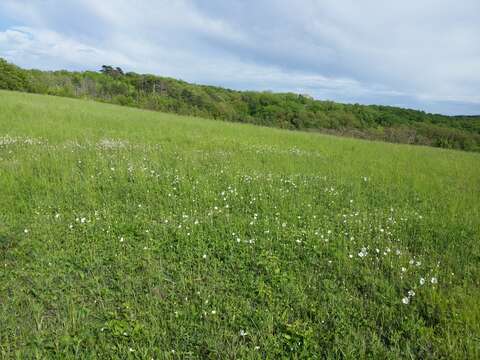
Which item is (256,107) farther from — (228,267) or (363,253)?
(228,267)

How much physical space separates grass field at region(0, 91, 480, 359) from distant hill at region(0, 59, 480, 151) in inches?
1455

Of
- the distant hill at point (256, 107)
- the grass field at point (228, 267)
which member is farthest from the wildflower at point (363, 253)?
the distant hill at point (256, 107)

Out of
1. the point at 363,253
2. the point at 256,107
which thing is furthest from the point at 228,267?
the point at 256,107

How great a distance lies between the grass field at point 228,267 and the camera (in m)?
2.68

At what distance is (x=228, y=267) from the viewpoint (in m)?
3.79

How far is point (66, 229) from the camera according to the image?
4.48m

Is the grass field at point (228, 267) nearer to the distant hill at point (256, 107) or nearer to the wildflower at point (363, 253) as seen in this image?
the wildflower at point (363, 253)

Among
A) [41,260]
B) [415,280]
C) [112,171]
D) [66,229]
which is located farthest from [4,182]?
[415,280]

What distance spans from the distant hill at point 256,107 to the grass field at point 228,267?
36966 mm

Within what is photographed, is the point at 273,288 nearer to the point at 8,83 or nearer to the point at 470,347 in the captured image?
the point at 470,347

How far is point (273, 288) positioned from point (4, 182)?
19.9 ft

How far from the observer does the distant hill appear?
45.8 m

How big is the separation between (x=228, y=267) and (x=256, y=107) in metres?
75.8

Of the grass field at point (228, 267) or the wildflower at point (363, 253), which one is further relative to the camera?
the wildflower at point (363, 253)
